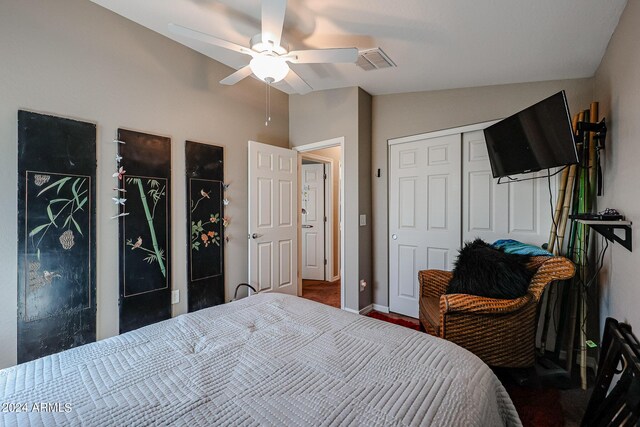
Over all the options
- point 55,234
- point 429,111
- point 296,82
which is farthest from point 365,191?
point 55,234

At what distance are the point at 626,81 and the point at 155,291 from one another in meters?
3.43

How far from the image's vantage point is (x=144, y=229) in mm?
2365

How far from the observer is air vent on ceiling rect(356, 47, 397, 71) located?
2245 millimetres

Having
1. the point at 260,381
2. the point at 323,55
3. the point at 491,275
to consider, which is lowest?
the point at 260,381

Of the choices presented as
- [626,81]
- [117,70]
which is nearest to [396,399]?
[626,81]

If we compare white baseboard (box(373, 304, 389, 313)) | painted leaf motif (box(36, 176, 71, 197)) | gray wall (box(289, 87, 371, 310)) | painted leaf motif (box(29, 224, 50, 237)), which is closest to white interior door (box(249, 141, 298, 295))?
gray wall (box(289, 87, 371, 310))

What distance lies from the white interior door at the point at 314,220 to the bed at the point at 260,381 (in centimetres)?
347

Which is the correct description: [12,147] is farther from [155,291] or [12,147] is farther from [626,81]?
[626,81]

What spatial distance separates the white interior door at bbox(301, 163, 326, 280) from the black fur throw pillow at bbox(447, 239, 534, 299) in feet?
9.39

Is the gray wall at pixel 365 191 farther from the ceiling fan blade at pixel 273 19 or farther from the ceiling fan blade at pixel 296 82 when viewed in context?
the ceiling fan blade at pixel 273 19

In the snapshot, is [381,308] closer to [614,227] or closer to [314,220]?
[314,220]

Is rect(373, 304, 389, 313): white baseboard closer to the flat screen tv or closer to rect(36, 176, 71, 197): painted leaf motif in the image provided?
the flat screen tv

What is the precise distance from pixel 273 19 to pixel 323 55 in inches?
15.5

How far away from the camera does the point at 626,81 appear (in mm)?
1534
